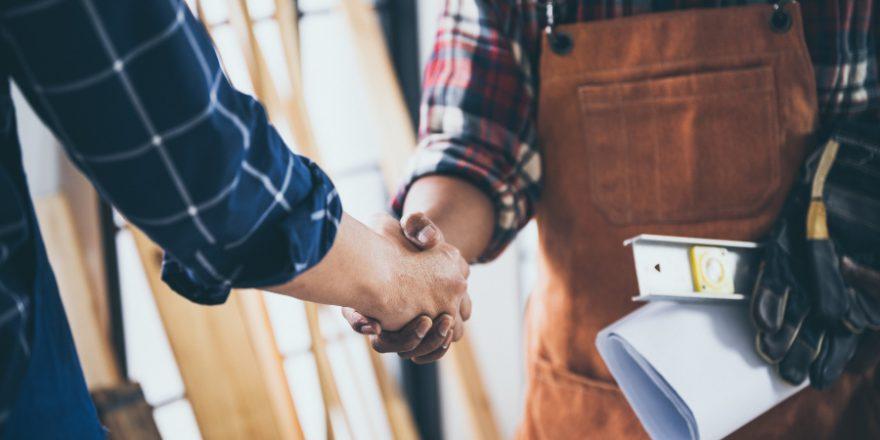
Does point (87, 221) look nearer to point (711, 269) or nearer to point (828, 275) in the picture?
point (711, 269)

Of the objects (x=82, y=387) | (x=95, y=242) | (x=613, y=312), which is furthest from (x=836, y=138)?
(x=95, y=242)

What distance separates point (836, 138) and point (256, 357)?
3.34 ft

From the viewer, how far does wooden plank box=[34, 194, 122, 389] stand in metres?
1.18

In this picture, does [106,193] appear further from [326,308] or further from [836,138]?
[326,308]

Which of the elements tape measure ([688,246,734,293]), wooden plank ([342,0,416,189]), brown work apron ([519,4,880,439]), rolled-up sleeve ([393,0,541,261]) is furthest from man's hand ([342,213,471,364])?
wooden plank ([342,0,416,189])

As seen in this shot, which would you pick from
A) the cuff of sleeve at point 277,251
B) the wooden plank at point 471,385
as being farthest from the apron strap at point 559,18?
the wooden plank at point 471,385

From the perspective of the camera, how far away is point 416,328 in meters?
0.88

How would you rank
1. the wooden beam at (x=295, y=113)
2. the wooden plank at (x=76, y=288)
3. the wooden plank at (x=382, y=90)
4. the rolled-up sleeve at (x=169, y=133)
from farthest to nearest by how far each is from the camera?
the wooden plank at (x=382, y=90), the wooden beam at (x=295, y=113), the wooden plank at (x=76, y=288), the rolled-up sleeve at (x=169, y=133)

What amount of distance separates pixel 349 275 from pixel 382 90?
1086 mm

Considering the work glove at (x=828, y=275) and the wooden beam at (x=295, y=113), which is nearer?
the work glove at (x=828, y=275)

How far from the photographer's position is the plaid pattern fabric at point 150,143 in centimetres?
48

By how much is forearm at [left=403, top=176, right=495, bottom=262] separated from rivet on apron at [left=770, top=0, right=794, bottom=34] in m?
0.43

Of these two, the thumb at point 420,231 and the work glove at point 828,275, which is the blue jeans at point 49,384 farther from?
the work glove at point 828,275

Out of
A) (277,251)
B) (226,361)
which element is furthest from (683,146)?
(226,361)
